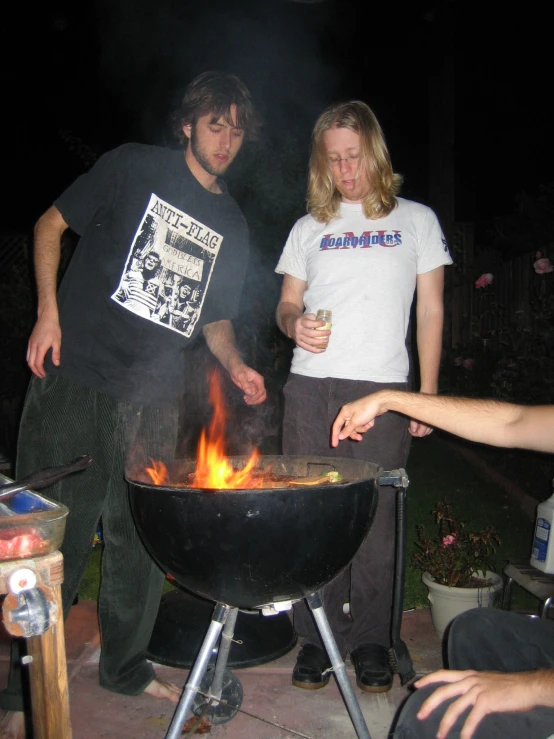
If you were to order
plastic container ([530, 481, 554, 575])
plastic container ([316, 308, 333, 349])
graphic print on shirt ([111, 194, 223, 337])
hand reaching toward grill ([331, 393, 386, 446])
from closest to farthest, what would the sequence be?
hand reaching toward grill ([331, 393, 386, 446]) → plastic container ([316, 308, 333, 349]) → graphic print on shirt ([111, 194, 223, 337]) → plastic container ([530, 481, 554, 575])

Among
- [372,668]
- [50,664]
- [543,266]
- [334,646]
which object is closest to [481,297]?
[543,266]

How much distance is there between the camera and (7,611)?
3.52 ft

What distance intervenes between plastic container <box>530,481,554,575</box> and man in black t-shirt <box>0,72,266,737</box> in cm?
178

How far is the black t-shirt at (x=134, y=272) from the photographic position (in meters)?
2.30

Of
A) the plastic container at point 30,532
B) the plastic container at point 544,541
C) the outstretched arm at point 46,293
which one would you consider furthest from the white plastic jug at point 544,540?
the plastic container at point 30,532

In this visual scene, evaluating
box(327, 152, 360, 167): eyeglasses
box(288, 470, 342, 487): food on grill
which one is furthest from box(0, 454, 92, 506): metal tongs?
box(327, 152, 360, 167): eyeglasses

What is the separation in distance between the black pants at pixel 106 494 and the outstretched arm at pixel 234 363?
0.34 meters

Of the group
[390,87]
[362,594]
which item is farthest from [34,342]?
[390,87]

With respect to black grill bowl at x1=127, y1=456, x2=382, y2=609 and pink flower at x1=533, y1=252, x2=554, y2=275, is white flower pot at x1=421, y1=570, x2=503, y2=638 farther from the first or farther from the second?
pink flower at x1=533, y1=252, x2=554, y2=275

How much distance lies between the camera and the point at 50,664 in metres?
1.15

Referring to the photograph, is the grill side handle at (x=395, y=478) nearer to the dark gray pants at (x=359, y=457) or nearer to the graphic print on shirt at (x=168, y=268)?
the dark gray pants at (x=359, y=457)

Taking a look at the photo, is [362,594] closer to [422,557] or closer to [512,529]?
[422,557]

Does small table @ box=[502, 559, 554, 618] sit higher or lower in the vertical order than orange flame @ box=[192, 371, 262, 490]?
lower

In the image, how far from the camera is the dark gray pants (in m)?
2.54
